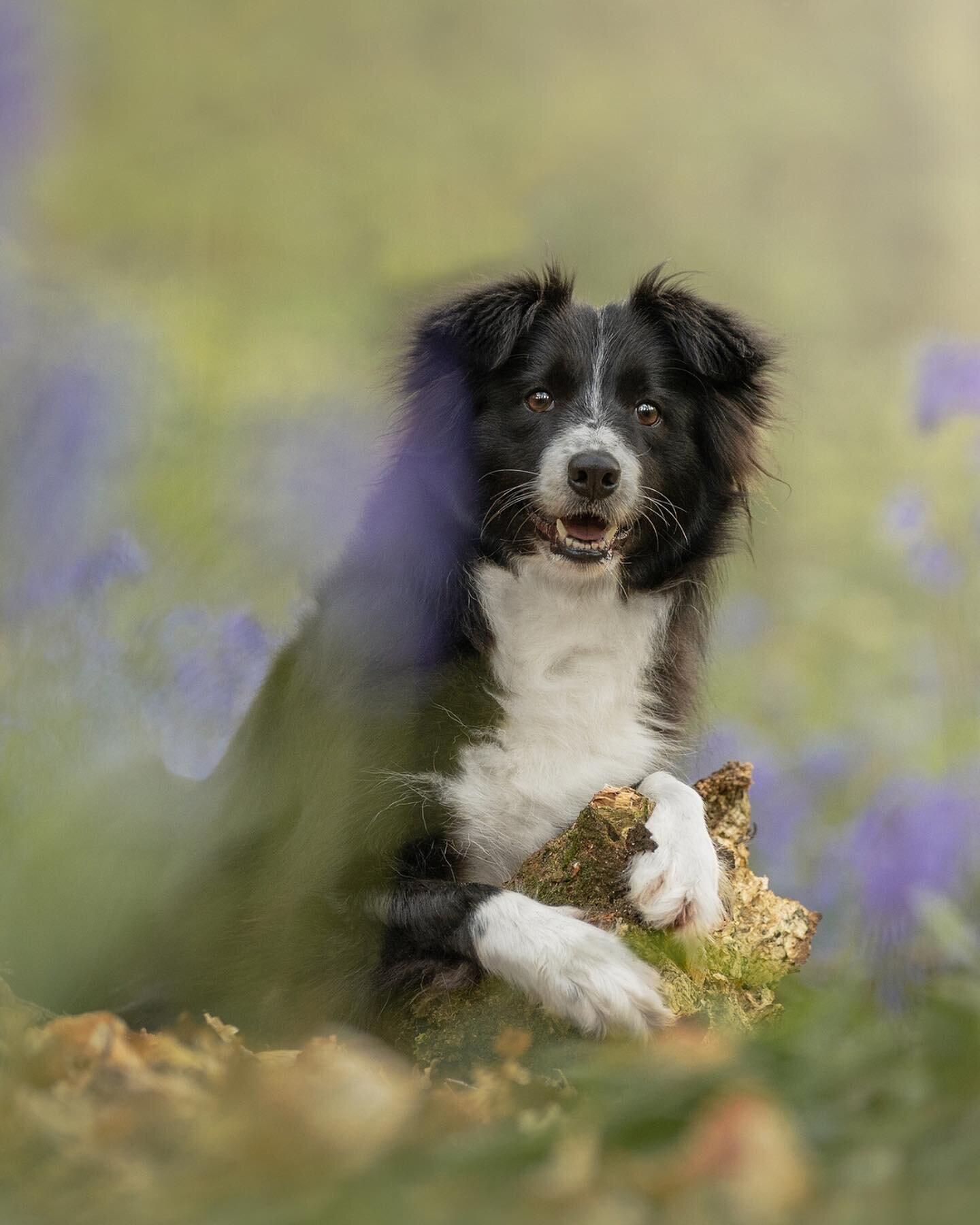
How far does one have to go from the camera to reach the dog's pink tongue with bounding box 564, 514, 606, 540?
6.31ft

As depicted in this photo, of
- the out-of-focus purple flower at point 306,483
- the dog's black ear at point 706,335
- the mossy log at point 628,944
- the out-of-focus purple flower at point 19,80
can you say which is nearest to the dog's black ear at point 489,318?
the dog's black ear at point 706,335

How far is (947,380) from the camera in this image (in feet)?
9.70

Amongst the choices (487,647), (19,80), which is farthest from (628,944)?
(19,80)

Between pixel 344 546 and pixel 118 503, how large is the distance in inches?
20.3

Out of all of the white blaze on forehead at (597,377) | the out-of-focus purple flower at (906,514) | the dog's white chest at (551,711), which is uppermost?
the out-of-focus purple flower at (906,514)

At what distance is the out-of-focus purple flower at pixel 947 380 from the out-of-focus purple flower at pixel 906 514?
0.62 feet

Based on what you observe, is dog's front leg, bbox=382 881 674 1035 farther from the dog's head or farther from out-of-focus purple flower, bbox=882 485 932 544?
out-of-focus purple flower, bbox=882 485 932 544

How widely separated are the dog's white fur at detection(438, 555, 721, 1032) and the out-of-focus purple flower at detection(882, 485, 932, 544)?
1193mm

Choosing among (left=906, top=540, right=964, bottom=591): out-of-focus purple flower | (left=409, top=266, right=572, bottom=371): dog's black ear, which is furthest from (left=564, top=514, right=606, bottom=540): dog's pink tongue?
(left=906, top=540, right=964, bottom=591): out-of-focus purple flower

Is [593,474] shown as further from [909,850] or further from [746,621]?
[746,621]

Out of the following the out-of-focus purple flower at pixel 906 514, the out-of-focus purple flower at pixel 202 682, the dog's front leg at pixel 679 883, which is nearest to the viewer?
the dog's front leg at pixel 679 883

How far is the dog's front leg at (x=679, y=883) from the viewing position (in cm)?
154

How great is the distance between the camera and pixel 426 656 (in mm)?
1866

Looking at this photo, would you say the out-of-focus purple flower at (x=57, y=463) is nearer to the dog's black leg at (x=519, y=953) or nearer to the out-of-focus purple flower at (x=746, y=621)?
the dog's black leg at (x=519, y=953)
